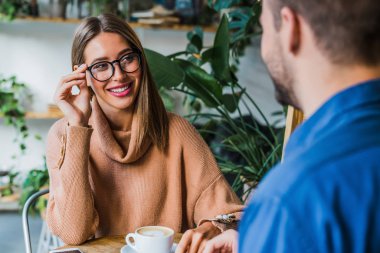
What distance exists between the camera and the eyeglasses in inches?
65.4

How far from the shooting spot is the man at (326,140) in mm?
624

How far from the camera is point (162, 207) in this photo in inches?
69.7

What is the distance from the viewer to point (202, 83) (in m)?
2.67

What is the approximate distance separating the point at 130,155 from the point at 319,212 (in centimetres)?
113

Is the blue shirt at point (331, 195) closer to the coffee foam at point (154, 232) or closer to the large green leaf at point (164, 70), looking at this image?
the coffee foam at point (154, 232)

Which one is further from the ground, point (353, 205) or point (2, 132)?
point (353, 205)

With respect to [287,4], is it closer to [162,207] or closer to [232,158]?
[162,207]

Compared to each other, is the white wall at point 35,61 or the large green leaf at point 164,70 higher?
the large green leaf at point 164,70

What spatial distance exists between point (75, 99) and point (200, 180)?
1.51 ft

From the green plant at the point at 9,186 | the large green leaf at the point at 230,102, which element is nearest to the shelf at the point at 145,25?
the green plant at the point at 9,186

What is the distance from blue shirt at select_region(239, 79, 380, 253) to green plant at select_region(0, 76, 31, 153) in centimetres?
400

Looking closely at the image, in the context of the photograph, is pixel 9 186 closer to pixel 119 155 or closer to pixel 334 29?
pixel 119 155

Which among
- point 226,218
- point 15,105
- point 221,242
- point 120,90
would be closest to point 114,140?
point 120,90

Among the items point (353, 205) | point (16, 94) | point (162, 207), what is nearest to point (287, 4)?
point (353, 205)
